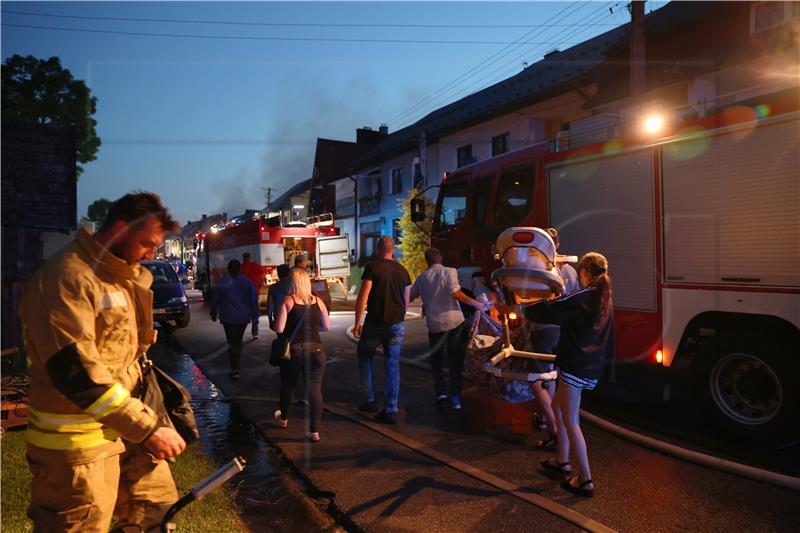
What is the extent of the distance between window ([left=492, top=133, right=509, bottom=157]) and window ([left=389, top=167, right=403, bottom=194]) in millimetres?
8416

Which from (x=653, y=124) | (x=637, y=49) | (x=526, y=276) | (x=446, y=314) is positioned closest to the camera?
(x=526, y=276)

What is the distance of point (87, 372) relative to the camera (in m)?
2.14

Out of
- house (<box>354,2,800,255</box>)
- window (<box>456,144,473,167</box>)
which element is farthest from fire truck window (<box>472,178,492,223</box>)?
window (<box>456,144,473,167</box>)

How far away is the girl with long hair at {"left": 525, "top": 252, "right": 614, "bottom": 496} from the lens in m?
4.24

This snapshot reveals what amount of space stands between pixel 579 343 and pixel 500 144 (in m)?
21.1

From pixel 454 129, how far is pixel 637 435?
22.4 m

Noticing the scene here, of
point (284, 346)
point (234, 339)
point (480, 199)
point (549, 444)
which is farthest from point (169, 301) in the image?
point (549, 444)

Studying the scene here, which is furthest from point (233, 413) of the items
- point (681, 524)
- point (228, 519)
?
point (681, 524)

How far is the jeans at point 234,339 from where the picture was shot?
8.55 meters

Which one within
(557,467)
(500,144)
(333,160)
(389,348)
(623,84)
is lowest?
(557,467)

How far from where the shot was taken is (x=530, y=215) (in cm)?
809

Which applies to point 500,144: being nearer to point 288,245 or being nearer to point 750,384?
point 288,245

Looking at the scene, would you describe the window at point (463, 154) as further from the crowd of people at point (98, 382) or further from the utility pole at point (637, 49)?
the crowd of people at point (98, 382)

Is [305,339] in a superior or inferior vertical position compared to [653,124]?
inferior
